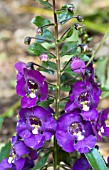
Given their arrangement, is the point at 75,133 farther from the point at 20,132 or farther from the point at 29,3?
the point at 29,3

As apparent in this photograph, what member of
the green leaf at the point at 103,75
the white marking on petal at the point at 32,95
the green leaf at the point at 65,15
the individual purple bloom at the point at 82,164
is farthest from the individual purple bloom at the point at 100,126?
the green leaf at the point at 103,75

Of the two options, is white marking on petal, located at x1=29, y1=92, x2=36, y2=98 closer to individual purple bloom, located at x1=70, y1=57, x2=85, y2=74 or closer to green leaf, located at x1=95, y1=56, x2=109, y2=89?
individual purple bloom, located at x1=70, y1=57, x2=85, y2=74

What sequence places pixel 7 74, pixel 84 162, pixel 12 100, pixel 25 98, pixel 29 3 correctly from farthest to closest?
1. pixel 29 3
2. pixel 7 74
3. pixel 12 100
4. pixel 84 162
5. pixel 25 98

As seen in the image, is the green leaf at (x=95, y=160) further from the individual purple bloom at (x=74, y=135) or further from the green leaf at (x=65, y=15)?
the green leaf at (x=65, y=15)

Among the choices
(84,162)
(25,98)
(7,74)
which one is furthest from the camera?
(7,74)

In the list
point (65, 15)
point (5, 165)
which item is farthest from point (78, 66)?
point (5, 165)

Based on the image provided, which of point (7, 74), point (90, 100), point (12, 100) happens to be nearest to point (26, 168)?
point (90, 100)
